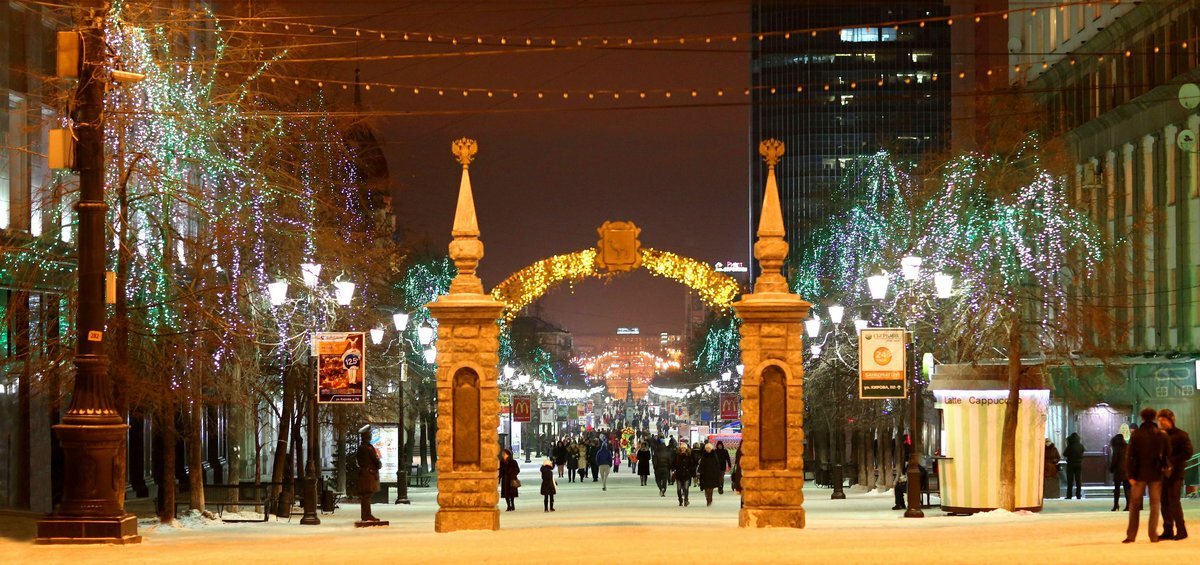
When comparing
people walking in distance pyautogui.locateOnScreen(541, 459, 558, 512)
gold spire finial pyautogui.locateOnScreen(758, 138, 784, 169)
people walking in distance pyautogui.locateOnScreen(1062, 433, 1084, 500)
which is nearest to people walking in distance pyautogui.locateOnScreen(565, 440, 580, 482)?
people walking in distance pyautogui.locateOnScreen(541, 459, 558, 512)

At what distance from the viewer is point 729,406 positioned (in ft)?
179

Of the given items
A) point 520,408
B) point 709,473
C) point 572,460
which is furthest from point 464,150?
point 572,460

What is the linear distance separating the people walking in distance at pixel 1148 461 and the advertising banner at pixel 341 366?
1332 centimetres

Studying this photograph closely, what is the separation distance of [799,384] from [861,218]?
2290 cm

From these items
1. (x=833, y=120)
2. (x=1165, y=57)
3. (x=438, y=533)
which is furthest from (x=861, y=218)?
(x=833, y=120)

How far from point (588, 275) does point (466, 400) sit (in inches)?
198

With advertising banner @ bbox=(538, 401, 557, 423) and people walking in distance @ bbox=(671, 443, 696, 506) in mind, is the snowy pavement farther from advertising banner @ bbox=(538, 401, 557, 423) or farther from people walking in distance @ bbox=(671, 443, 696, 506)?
advertising banner @ bbox=(538, 401, 557, 423)

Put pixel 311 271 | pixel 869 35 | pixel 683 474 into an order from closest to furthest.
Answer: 1. pixel 311 271
2. pixel 683 474
3. pixel 869 35

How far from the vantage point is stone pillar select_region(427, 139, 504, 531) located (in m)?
26.3

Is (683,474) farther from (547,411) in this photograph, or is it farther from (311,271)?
(547,411)

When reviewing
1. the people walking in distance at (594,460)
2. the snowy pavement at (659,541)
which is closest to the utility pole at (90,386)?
the snowy pavement at (659,541)

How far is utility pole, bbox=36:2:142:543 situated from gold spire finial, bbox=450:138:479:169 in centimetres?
625

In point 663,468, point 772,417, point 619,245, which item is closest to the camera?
point 772,417

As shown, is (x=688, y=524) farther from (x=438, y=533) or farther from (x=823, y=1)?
(x=823, y=1)
